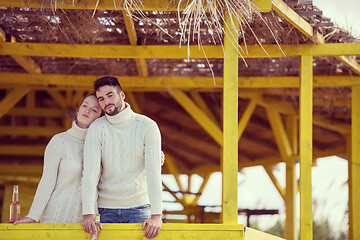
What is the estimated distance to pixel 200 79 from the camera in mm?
7633

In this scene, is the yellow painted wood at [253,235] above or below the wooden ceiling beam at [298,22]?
below

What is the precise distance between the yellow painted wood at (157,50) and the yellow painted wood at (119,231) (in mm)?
1962

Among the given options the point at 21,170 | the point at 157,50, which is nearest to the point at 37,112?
the point at 21,170

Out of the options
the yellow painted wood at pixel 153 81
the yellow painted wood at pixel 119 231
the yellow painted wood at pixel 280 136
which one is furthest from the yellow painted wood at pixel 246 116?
the yellow painted wood at pixel 119 231

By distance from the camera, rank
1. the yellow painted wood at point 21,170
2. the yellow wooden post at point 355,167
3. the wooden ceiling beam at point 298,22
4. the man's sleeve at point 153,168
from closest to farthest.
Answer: the man's sleeve at point 153,168 → the wooden ceiling beam at point 298,22 → the yellow wooden post at point 355,167 → the yellow painted wood at point 21,170

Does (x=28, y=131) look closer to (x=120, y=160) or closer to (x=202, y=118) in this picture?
(x=202, y=118)

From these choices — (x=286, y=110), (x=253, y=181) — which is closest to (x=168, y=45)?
(x=286, y=110)

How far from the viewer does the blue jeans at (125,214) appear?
4359 mm

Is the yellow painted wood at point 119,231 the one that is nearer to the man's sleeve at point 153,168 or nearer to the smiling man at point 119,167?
the smiling man at point 119,167

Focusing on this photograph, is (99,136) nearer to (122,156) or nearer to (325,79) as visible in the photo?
(122,156)

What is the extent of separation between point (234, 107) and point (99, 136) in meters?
1.10

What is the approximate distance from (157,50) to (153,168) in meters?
2.24

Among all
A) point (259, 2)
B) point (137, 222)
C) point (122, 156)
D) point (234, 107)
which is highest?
point (259, 2)

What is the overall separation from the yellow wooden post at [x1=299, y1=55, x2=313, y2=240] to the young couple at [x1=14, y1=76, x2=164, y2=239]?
Answer: 171 centimetres
